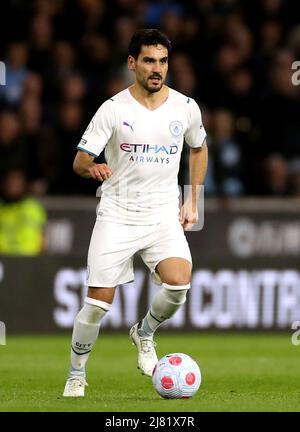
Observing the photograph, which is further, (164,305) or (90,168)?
(164,305)

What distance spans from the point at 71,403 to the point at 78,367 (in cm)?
50

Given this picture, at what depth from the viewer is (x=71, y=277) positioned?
14.1 m

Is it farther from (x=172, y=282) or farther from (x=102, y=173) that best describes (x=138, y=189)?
(x=172, y=282)

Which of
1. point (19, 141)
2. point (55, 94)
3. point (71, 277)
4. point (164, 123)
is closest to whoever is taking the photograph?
point (164, 123)

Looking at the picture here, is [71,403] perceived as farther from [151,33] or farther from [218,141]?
[218,141]

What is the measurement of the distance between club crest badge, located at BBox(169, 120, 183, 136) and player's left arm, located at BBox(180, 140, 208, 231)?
1.21 ft

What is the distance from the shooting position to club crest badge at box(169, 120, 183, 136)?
8.73 m

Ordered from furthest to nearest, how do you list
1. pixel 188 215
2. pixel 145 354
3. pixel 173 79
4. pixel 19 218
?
pixel 173 79, pixel 19 218, pixel 145 354, pixel 188 215

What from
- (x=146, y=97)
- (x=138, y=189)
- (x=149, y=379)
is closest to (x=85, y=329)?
(x=138, y=189)

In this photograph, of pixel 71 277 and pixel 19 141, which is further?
pixel 19 141

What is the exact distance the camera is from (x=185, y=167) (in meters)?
14.8

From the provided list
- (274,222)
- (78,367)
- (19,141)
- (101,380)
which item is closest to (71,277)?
(19,141)

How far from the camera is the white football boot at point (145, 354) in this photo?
30.2 ft

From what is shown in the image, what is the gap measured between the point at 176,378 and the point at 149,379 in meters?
2.04
